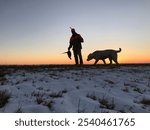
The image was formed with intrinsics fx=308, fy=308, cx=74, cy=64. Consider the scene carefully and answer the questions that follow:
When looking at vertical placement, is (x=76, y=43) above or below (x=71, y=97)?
above

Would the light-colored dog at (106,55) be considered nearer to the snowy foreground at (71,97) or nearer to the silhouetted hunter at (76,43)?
the silhouetted hunter at (76,43)

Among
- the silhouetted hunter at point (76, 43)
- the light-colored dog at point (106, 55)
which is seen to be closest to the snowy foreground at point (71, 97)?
the silhouetted hunter at point (76, 43)

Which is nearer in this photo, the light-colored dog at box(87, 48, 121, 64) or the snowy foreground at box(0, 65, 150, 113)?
the snowy foreground at box(0, 65, 150, 113)

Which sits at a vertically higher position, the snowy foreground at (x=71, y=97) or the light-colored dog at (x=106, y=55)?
the light-colored dog at (x=106, y=55)

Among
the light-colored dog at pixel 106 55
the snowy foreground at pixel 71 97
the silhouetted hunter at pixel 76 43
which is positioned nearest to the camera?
the snowy foreground at pixel 71 97

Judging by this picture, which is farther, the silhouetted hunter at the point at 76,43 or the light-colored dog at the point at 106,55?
the light-colored dog at the point at 106,55

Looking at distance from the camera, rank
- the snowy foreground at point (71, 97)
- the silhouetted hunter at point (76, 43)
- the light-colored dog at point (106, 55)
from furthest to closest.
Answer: the light-colored dog at point (106, 55) < the silhouetted hunter at point (76, 43) < the snowy foreground at point (71, 97)

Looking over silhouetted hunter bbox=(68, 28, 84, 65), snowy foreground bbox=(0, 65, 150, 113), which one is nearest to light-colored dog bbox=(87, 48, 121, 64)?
silhouetted hunter bbox=(68, 28, 84, 65)

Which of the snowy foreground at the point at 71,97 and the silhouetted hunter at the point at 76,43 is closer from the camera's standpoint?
the snowy foreground at the point at 71,97

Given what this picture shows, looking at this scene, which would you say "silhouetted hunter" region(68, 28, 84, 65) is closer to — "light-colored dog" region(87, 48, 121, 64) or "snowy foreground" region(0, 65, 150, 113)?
"light-colored dog" region(87, 48, 121, 64)

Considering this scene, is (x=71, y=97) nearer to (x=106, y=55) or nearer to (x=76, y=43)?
(x=76, y=43)

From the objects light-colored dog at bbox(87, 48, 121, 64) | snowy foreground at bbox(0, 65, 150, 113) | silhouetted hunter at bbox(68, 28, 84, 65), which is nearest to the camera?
snowy foreground at bbox(0, 65, 150, 113)

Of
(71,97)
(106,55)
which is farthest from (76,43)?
(71,97)

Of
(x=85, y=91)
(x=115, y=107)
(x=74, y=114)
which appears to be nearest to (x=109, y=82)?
(x=85, y=91)
